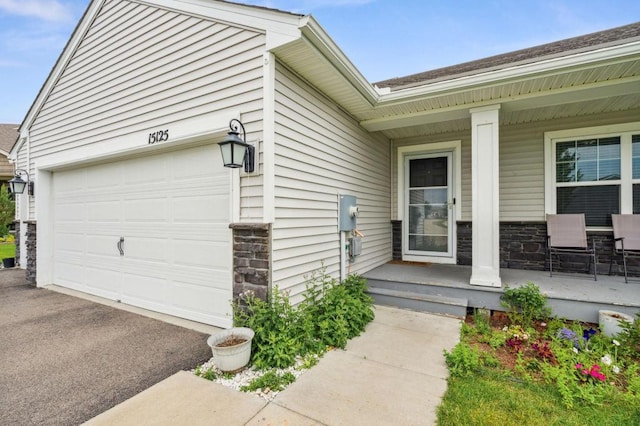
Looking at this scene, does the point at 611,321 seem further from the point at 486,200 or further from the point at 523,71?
the point at 523,71

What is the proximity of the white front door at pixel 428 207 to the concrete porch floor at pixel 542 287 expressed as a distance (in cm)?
65

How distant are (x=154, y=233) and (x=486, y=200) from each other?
4.39m

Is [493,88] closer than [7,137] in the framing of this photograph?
Yes

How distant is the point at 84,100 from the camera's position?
4613 millimetres

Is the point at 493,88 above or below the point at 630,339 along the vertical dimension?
above

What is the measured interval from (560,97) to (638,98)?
1.30 m

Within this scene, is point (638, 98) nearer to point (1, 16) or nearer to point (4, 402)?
point (4, 402)

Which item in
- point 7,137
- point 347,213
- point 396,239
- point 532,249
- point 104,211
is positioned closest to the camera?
point 347,213

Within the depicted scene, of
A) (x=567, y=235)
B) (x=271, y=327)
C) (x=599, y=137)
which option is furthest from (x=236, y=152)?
(x=599, y=137)

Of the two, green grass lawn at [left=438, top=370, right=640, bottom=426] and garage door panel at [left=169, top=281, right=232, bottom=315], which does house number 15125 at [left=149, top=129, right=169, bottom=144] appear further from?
green grass lawn at [left=438, top=370, right=640, bottom=426]

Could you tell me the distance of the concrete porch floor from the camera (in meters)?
3.15

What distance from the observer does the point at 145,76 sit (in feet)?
12.5

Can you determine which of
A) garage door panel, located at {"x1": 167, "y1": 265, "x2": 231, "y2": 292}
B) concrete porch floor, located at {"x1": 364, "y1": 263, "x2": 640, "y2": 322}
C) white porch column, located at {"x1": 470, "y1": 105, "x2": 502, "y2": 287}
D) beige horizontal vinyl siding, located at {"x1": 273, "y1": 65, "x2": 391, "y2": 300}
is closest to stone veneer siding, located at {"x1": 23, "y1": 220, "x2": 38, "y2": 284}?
garage door panel, located at {"x1": 167, "y1": 265, "x2": 231, "y2": 292}

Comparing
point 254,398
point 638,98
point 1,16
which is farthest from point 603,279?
point 1,16
